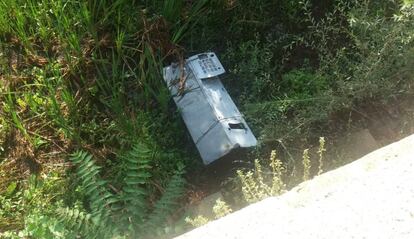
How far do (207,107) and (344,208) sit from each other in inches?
53.0

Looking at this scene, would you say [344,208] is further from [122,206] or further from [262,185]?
[122,206]

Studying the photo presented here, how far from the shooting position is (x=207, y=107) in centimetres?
311

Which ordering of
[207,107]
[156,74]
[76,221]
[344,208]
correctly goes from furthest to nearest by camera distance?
1. [156,74]
2. [207,107]
3. [76,221]
4. [344,208]

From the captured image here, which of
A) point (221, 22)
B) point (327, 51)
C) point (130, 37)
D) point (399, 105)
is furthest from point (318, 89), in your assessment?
point (130, 37)

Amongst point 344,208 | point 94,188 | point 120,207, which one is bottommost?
point 344,208

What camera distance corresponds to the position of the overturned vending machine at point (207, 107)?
117 inches

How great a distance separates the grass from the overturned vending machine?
0.08 metres

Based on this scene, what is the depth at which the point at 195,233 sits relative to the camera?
205 cm

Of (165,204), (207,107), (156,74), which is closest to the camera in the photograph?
(165,204)

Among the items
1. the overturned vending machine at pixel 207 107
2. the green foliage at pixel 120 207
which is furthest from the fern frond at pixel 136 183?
the overturned vending machine at pixel 207 107

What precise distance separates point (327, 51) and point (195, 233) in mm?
1765

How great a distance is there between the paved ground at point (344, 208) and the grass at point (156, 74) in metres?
0.71

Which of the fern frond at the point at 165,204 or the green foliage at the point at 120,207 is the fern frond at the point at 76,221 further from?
the fern frond at the point at 165,204

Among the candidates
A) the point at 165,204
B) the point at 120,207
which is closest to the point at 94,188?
the point at 120,207
